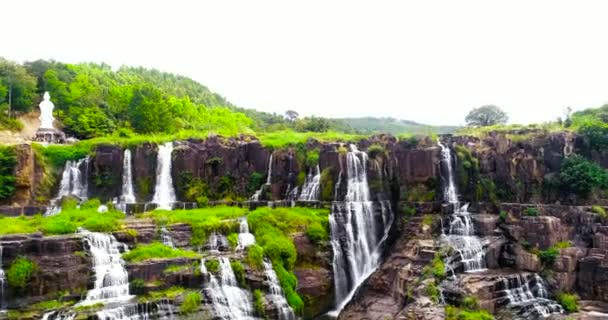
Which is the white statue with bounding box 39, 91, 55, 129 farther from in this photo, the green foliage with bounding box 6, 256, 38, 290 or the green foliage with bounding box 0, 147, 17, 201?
the green foliage with bounding box 6, 256, 38, 290

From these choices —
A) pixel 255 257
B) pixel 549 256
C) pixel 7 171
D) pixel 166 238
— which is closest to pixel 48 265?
pixel 166 238

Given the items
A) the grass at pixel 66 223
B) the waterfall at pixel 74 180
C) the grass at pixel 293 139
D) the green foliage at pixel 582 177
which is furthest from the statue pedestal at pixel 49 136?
the green foliage at pixel 582 177

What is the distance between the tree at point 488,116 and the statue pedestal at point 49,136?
45.3 meters

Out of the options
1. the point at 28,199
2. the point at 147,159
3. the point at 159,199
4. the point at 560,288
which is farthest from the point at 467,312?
the point at 28,199

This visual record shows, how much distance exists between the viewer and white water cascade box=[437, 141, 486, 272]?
22.7m

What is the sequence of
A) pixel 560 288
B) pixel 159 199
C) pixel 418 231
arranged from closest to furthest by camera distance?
pixel 560 288 → pixel 418 231 → pixel 159 199

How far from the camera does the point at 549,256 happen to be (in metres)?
22.6

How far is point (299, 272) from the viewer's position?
910 inches

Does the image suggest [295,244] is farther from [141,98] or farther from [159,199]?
[141,98]

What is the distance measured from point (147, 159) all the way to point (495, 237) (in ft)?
75.4

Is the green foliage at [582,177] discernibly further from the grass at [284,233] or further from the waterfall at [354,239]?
the grass at [284,233]

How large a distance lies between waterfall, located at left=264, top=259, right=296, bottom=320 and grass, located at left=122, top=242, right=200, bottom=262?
318 cm

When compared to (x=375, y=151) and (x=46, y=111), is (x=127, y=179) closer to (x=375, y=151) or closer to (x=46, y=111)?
(x=46, y=111)

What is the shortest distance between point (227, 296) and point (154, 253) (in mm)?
3682
